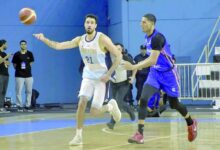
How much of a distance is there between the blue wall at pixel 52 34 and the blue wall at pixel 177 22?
8.87 ft

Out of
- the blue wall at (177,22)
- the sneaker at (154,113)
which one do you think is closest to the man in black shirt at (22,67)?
the blue wall at (177,22)

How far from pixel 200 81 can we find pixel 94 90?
438 inches

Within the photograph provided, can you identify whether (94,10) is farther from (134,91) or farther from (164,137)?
(164,137)

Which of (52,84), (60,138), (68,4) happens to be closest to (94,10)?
(68,4)

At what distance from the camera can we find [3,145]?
9.02 metres

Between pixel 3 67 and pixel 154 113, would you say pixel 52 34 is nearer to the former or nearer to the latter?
pixel 3 67

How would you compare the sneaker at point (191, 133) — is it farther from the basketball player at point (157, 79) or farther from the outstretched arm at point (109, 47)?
the outstretched arm at point (109, 47)

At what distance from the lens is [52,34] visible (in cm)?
2364

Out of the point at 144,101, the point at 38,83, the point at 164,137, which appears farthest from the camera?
the point at 38,83

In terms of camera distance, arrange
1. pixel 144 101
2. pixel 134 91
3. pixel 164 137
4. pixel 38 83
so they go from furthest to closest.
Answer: pixel 38 83, pixel 134 91, pixel 164 137, pixel 144 101

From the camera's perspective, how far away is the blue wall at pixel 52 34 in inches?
905

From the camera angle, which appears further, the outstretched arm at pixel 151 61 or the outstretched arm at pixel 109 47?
the outstretched arm at pixel 109 47

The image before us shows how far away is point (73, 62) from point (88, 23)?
15113 mm

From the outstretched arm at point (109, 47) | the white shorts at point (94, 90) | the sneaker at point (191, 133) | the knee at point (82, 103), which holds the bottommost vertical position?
the sneaker at point (191, 133)
